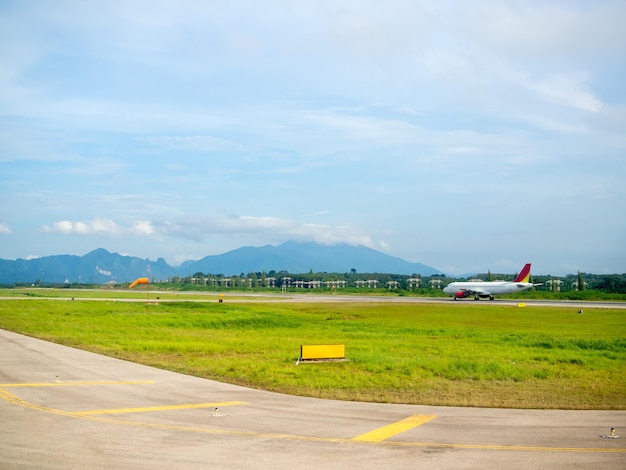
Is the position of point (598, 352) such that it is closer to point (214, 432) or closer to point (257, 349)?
point (257, 349)

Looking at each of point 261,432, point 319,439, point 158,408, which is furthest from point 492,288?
point 319,439

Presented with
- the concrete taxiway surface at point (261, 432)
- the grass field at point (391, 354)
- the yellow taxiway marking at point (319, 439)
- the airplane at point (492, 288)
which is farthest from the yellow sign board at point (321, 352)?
the airplane at point (492, 288)

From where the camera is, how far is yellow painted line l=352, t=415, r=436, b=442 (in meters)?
15.1

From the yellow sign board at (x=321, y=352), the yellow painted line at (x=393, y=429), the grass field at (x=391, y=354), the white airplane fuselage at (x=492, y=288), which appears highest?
the white airplane fuselage at (x=492, y=288)

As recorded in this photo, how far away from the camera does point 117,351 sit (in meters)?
34.3

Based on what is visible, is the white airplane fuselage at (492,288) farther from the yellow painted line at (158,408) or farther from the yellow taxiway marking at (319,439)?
the yellow taxiway marking at (319,439)

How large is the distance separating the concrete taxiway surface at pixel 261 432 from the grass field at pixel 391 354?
8.73 ft

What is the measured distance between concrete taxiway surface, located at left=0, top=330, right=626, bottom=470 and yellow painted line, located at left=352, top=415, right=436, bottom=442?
26mm

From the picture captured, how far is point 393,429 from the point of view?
53.2 ft

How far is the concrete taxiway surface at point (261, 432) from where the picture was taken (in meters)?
12.8

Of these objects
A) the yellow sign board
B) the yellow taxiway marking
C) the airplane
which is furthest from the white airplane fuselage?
the yellow taxiway marking

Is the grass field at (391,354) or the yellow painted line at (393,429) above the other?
the yellow painted line at (393,429)

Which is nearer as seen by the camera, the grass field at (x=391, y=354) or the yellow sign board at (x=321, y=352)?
the grass field at (x=391, y=354)

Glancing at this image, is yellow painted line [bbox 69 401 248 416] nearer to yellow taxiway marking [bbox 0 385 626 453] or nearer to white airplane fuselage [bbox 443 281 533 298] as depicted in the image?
yellow taxiway marking [bbox 0 385 626 453]
